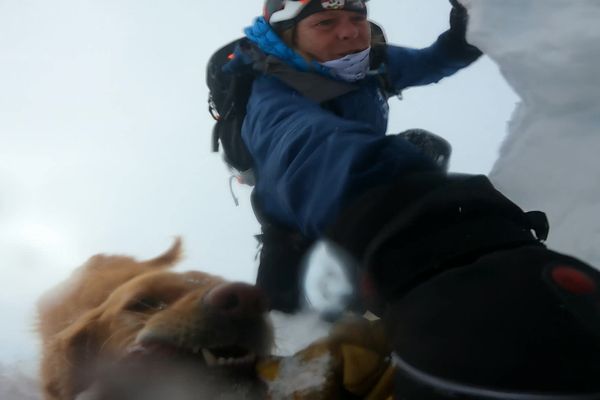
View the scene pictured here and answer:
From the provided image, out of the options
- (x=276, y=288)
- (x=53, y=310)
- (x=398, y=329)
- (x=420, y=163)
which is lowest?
(x=276, y=288)

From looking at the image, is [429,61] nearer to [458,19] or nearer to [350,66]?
[458,19]

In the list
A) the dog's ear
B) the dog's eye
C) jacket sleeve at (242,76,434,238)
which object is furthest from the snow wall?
the dog's ear

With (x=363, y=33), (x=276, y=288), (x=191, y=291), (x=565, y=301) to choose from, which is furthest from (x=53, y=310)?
(x=363, y=33)

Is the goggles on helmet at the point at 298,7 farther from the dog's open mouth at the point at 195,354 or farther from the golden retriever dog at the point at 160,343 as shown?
the dog's open mouth at the point at 195,354

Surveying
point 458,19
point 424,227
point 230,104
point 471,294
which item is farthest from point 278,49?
point 471,294

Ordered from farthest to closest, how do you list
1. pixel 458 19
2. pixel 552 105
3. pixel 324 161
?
pixel 458 19
pixel 552 105
pixel 324 161

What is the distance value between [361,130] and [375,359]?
1.15 feet

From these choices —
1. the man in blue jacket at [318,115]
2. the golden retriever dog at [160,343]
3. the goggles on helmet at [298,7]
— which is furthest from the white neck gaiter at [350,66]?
the golden retriever dog at [160,343]

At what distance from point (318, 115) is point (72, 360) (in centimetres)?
58

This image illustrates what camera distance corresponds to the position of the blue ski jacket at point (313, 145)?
2.46 feet

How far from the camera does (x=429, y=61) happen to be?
6.70 ft

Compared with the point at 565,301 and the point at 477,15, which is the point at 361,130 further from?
the point at 477,15

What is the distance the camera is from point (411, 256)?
0.67 m

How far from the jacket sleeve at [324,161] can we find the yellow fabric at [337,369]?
18cm
